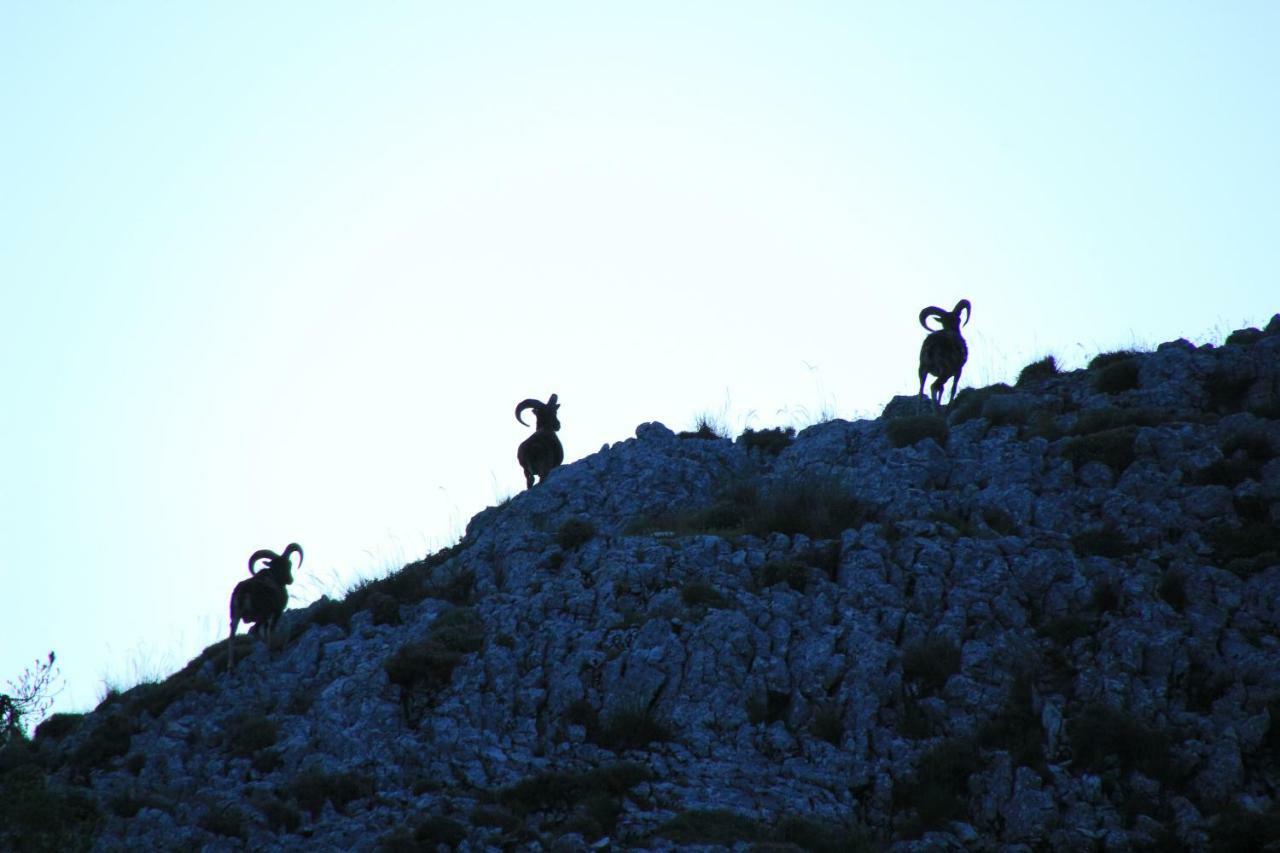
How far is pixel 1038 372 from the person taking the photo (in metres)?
32.2

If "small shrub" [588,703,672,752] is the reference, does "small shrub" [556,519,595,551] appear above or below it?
above

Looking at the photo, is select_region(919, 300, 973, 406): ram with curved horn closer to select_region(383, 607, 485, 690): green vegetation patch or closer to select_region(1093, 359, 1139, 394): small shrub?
select_region(1093, 359, 1139, 394): small shrub

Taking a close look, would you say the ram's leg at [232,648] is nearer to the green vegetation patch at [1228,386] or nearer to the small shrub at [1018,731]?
the small shrub at [1018,731]

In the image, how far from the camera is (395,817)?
62.4 ft

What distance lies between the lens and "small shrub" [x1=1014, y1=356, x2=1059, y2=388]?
31.9 m

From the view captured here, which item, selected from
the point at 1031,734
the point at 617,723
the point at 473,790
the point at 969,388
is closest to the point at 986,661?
the point at 1031,734

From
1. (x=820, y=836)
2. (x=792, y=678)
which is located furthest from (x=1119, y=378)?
(x=820, y=836)

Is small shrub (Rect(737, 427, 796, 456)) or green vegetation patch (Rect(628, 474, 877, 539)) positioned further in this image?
small shrub (Rect(737, 427, 796, 456))

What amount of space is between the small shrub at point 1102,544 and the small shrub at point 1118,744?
4549mm

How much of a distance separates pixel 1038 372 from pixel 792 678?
13623 millimetres

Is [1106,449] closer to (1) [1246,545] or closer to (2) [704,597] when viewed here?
(1) [1246,545]

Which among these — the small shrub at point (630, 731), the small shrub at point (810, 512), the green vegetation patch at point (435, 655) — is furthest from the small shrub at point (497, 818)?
the small shrub at point (810, 512)

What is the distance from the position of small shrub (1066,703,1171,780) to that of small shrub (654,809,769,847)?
176 inches

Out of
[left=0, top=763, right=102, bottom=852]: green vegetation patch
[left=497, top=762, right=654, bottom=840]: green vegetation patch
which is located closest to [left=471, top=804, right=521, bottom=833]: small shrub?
[left=497, top=762, right=654, bottom=840]: green vegetation patch
